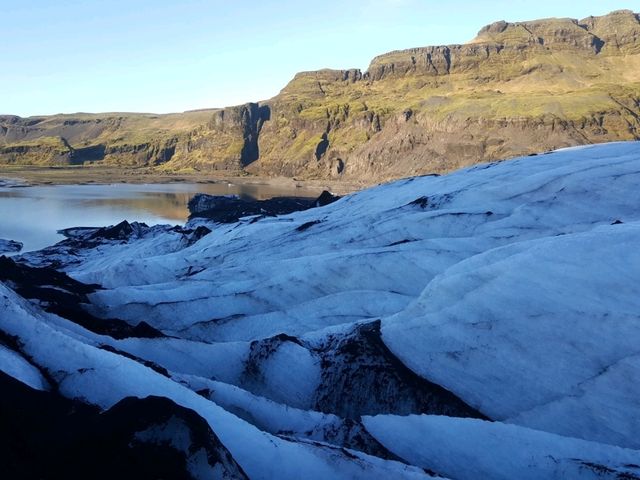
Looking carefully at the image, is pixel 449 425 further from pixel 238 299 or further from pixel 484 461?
pixel 238 299

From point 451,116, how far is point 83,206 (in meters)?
98.0

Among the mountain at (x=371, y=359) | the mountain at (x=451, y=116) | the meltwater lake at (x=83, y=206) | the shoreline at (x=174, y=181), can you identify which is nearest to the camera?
the mountain at (x=371, y=359)

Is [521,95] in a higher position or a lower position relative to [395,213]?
higher

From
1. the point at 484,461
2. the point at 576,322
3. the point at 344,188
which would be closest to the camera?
the point at 484,461

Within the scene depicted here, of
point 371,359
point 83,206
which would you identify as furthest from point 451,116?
point 371,359

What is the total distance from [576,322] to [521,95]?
153372 millimetres

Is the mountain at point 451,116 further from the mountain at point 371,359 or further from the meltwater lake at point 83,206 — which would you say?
the mountain at point 371,359

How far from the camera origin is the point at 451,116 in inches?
5468

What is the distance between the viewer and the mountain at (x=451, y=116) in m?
127

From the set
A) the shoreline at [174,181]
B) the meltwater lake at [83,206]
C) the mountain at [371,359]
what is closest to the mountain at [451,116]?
the shoreline at [174,181]

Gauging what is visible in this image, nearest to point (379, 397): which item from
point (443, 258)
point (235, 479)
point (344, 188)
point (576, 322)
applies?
point (576, 322)

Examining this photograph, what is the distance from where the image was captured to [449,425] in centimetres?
634

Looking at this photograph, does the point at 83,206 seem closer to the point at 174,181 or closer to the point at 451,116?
the point at 174,181

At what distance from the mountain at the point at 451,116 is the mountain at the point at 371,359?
116813mm
